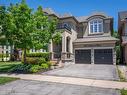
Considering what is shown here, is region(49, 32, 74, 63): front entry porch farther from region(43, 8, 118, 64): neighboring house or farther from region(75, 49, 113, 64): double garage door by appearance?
region(75, 49, 113, 64): double garage door

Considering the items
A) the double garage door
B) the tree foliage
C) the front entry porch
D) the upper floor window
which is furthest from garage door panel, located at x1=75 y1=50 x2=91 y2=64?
the tree foliage

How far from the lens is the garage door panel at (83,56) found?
29.1 meters

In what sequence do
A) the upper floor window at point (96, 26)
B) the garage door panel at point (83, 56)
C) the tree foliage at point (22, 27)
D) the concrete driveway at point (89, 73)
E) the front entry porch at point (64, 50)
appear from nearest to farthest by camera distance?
the concrete driveway at point (89, 73) < the tree foliage at point (22, 27) < the front entry porch at point (64, 50) < the garage door panel at point (83, 56) < the upper floor window at point (96, 26)

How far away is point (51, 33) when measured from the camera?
20.4m

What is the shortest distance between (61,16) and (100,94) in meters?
23.2

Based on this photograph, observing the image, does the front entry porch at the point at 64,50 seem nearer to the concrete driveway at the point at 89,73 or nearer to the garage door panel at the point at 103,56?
the garage door panel at the point at 103,56

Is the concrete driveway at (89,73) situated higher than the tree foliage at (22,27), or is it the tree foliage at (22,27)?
the tree foliage at (22,27)

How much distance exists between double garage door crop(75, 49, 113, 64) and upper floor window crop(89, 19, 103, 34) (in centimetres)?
388

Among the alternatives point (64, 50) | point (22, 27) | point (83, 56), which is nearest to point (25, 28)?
point (22, 27)

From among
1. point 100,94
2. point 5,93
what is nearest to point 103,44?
point 100,94

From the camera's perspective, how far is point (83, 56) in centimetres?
2947

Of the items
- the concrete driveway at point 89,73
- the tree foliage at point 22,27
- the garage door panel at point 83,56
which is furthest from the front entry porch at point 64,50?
the tree foliage at point 22,27

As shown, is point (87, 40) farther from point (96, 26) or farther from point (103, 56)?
point (103, 56)

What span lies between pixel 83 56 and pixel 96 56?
2171 millimetres
